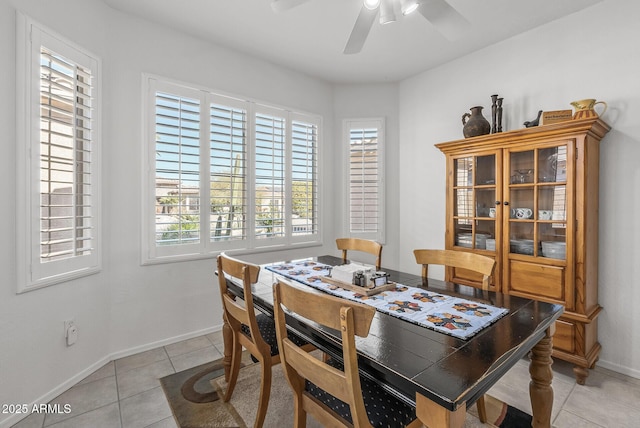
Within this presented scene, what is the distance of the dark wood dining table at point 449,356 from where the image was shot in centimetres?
89

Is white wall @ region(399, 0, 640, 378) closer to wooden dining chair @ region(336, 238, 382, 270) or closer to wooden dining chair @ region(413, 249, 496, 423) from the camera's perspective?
wooden dining chair @ region(413, 249, 496, 423)

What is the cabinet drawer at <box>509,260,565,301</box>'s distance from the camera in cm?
223

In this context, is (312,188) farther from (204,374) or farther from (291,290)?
(291,290)

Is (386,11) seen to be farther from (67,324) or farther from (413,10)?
(67,324)

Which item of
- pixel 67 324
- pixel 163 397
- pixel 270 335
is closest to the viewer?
pixel 270 335

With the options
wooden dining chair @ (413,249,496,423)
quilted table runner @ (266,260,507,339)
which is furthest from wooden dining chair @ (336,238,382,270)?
quilted table runner @ (266,260,507,339)

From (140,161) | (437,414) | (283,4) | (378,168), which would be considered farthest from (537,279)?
(140,161)

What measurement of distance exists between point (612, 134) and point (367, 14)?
2.12 meters

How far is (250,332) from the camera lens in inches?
68.2

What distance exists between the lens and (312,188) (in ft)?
12.3

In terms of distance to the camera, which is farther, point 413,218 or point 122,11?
point 413,218

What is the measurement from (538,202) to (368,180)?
6.14 feet

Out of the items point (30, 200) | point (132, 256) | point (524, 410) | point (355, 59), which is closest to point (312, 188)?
point (355, 59)

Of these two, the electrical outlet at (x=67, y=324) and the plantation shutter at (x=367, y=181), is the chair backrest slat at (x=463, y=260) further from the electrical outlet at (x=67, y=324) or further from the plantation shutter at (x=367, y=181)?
the electrical outlet at (x=67, y=324)
